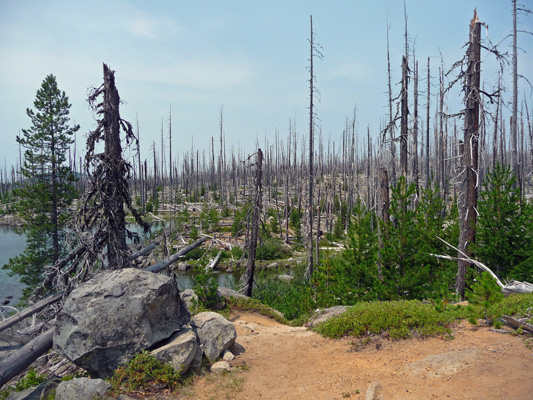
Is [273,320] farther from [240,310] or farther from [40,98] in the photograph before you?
[40,98]

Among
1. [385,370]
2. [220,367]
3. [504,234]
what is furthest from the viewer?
[504,234]

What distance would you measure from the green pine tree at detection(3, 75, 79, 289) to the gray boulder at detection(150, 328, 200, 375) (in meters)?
14.4

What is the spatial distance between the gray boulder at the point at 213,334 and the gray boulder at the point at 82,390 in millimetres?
1976

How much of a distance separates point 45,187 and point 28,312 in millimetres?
13337

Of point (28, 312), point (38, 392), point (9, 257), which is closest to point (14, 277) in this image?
point (9, 257)

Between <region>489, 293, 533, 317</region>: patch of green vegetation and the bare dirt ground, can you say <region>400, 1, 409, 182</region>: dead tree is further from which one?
the bare dirt ground

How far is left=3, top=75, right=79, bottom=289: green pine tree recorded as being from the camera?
17547 mm

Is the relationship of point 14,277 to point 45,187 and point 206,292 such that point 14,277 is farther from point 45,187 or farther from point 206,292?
point 206,292

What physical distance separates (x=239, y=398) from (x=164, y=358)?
58.7 inches

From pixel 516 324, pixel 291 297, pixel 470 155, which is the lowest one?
pixel 291 297

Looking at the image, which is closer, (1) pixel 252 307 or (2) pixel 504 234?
(2) pixel 504 234

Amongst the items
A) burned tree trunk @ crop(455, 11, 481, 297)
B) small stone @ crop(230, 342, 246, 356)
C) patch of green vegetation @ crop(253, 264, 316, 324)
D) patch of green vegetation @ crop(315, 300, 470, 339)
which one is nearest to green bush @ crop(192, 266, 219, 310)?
patch of green vegetation @ crop(253, 264, 316, 324)

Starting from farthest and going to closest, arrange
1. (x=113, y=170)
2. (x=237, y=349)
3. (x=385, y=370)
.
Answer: (x=113, y=170), (x=237, y=349), (x=385, y=370)

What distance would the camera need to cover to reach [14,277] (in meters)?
21.7
